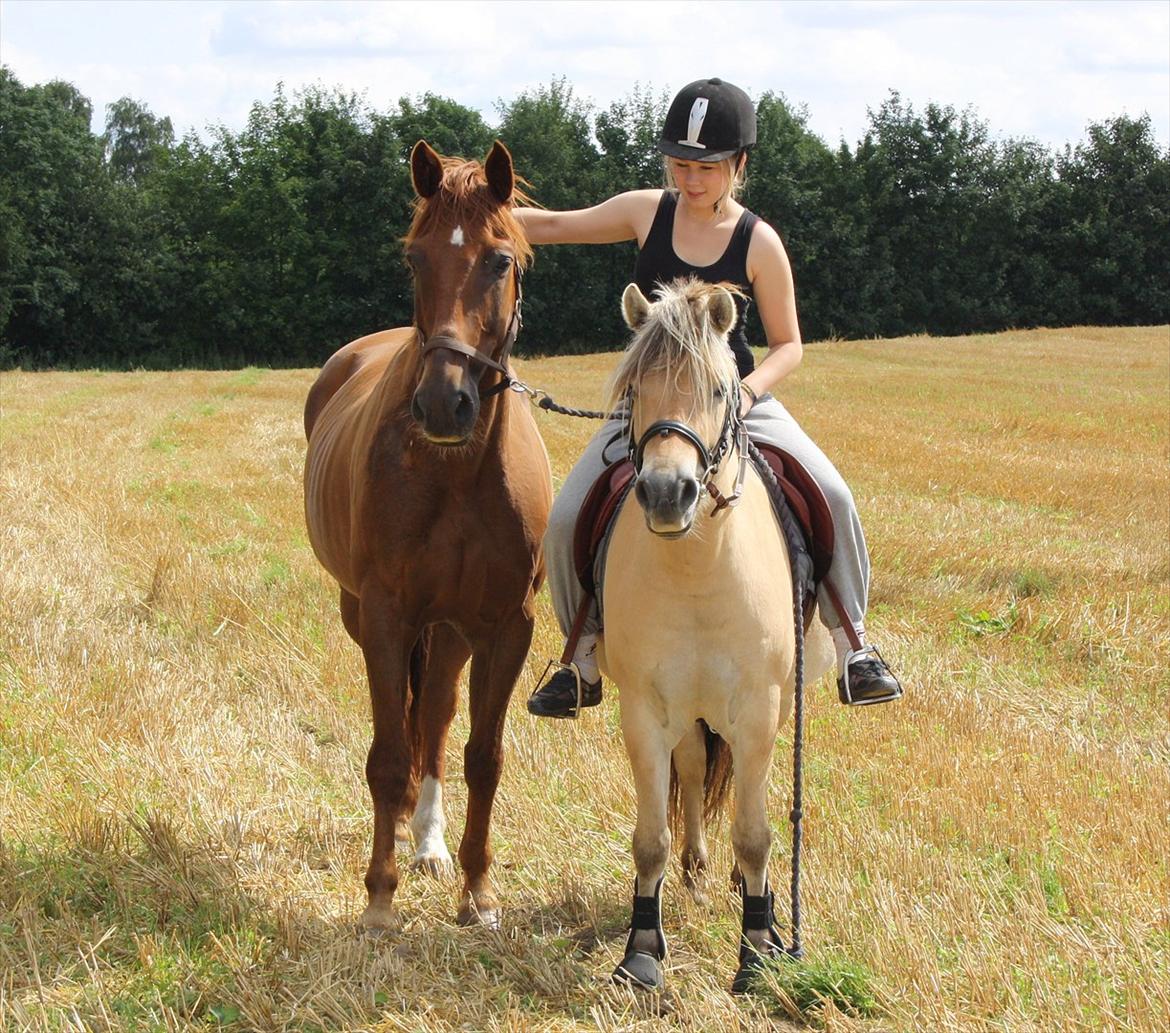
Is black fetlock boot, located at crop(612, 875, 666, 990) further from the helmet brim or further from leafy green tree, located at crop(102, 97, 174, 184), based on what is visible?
leafy green tree, located at crop(102, 97, 174, 184)

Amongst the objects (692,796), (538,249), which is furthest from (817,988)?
(538,249)

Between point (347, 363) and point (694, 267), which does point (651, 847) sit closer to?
point (694, 267)

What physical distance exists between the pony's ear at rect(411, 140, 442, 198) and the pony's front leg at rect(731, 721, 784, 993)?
219 cm

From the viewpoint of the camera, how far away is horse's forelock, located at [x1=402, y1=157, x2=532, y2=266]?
14.6 ft

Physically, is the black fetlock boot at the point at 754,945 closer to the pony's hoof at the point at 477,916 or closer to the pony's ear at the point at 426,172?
the pony's hoof at the point at 477,916

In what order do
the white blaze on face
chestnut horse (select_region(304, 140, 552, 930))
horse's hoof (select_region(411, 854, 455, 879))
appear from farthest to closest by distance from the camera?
the white blaze on face < horse's hoof (select_region(411, 854, 455, 879)) < chestnut horse (select_region(304, 140, 552, 930))

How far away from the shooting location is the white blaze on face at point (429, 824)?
5.39 meters

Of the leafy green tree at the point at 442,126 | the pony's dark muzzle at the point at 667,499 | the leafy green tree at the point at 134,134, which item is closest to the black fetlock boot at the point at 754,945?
the pony's dark muzzle at the point at 667,499

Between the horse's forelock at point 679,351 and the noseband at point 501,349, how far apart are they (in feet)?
2.38

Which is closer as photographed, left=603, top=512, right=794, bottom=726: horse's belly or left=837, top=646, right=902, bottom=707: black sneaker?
left=603, top=512, right=794, bottom=726: horse's belly

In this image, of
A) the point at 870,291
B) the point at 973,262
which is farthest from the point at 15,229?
the point at 973,262

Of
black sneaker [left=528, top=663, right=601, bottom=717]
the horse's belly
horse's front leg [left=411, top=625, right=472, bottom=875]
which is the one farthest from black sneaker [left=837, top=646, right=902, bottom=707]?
horse's front leg [left=411, top=625, right=472, bottom=875]

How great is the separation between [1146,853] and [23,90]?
5681 centimetres

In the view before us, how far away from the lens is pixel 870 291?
54625 millimetres
